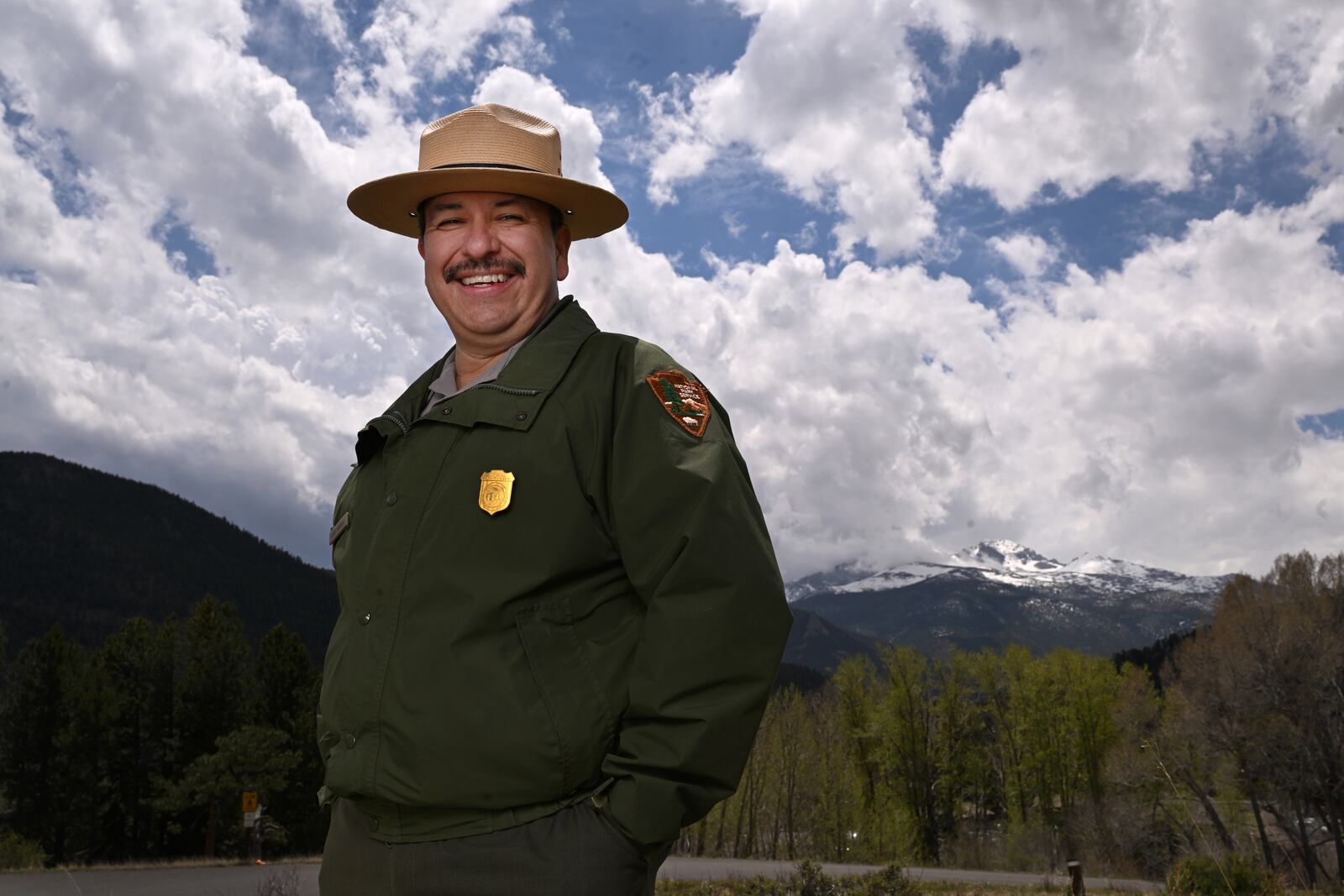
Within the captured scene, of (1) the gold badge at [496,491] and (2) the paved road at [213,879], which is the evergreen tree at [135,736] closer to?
(2) the paved road at [213,879]

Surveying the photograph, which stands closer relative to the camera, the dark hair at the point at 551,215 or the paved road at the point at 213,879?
the dark hair at the point at 551,215

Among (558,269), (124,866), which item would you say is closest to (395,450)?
(558,269)

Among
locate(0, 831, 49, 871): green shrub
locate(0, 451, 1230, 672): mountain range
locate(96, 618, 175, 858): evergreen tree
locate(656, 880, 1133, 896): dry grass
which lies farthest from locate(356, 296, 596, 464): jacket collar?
locate(0, 451, 1230, 672): mountain range

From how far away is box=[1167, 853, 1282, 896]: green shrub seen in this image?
11.0 metres

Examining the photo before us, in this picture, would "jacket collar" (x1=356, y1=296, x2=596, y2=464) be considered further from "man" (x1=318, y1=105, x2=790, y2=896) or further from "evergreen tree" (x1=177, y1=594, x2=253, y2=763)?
"evergreen tree" (x1=177, y1=594, x2=253, y2=763)

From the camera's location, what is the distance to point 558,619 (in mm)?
2027

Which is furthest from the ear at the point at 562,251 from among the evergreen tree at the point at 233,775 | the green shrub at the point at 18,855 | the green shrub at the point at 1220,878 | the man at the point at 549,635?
the evergreen tree at the point at 233,775

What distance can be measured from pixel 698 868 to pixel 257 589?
428 ft

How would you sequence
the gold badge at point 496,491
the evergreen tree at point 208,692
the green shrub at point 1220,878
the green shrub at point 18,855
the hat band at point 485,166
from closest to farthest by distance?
the gold badge at point 496,491 < the hat band at point 485,166 < the green shrub at point 1220,878 < the green shrub at point 18,855 < the evergreen tree at point 208,692

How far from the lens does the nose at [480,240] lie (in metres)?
2.57

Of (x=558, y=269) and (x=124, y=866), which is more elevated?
(x=558, y=269)

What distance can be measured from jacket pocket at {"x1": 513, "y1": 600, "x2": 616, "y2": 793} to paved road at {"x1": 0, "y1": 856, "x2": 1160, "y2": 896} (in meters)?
15.6

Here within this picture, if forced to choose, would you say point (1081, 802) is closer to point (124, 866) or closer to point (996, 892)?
point (996, 892)

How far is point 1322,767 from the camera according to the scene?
3016cm
